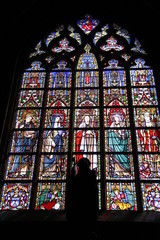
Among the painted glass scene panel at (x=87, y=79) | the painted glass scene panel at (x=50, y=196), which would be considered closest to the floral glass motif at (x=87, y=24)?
the painted glass scene panel at (x=87, y=79)

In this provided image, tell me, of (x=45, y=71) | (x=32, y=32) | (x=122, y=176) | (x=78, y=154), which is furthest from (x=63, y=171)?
(x=32, y=32)

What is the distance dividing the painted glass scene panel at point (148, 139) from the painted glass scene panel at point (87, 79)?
1.55 m

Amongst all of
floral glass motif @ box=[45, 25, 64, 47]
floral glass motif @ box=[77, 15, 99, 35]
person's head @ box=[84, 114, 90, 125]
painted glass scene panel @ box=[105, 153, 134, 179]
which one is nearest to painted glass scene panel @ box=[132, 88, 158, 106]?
person's head @ box=[84, 114, 90, 125]

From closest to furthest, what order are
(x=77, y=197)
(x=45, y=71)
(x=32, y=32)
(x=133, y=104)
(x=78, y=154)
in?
(x=77, y=197), (x=78, y=154), (x=133, y=104), (x=45, y=71), (x=32, y=32)

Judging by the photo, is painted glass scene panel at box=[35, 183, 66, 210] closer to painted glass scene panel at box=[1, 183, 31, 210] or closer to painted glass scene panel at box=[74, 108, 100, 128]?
painted glass scene panel at box=[1, 183, 31, 210]

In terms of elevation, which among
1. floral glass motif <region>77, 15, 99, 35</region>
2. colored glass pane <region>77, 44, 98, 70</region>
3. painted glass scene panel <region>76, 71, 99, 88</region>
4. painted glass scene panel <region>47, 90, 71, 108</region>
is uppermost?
floral glass motif <region>77, 15, 99, 35</region>

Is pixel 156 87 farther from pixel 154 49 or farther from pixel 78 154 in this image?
pixel 78 154

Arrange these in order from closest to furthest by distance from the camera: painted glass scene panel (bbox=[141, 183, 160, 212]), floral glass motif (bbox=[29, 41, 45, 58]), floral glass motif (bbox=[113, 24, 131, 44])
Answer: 1. painted glass scene panel (bbox=[141, 183, 160, 212])
2. floral glass motif (bbox=[29, 41, 45, 58])
3. floral glass motif (bbox=[113, 24, 131, 44])

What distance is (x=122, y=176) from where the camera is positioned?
6.63 meters

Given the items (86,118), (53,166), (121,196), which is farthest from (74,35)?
(121,196)

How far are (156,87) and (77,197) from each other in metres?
3.83

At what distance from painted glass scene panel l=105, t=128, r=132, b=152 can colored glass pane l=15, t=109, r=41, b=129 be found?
57.8 inches

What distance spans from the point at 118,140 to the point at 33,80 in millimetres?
2517

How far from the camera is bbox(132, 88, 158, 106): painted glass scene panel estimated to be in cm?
769
